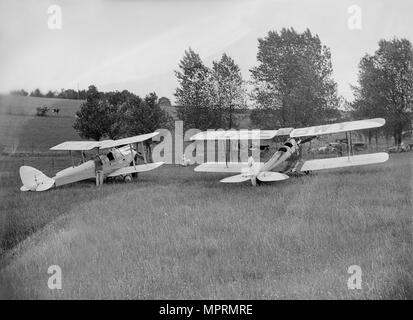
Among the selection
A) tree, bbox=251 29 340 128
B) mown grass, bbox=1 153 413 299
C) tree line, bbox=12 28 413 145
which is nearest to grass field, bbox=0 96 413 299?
mown grass, bbox=1 153 413 299

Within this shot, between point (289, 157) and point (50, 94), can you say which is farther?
point (289, 157)

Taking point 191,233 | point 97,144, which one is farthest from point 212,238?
point 97,144

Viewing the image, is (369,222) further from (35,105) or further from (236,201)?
(35,105)

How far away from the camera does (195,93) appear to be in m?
2.46

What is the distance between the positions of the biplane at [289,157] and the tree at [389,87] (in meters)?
0.08

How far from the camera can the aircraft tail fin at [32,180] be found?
7.48 ft

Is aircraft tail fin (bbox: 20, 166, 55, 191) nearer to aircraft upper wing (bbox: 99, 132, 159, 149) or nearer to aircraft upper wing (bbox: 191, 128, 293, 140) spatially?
aircraft upper wing (bbox: 99, 132, 159, 149)

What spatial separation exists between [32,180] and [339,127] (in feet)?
7.20

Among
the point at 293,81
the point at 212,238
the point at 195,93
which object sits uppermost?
the point at 293,81

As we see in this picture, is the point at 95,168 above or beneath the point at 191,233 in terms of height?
above

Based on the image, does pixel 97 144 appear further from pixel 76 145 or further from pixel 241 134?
pixel 241 134

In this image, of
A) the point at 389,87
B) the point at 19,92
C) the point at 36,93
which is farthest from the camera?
the point at 389,87

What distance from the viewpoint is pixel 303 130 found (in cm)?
268

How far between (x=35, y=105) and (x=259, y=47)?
5.00 feet
